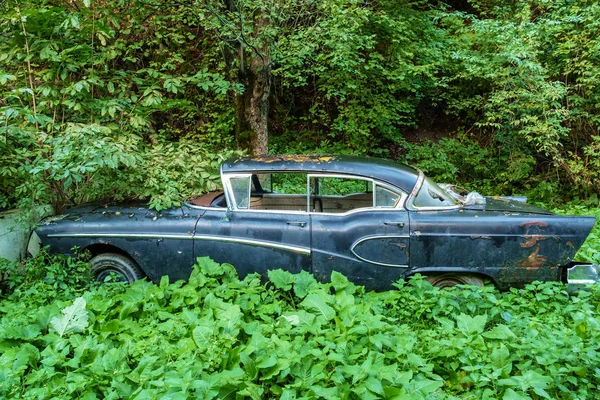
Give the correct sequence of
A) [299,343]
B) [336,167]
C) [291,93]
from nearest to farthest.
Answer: [299,343] < [336,167] < [291,93]

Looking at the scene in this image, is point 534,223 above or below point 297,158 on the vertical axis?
below

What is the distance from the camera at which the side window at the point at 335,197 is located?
5188 millimetres

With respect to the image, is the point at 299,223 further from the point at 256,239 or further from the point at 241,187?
the point at 241,187

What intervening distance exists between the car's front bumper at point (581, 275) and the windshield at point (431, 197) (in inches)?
49.9

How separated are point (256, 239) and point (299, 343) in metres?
1.67

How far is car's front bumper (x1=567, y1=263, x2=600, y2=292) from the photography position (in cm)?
435

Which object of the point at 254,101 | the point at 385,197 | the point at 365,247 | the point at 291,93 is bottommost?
the point at 365,247

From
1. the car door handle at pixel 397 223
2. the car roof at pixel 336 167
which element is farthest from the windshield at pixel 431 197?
the car door handle at pixel 397 223

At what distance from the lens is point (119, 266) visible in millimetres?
4922

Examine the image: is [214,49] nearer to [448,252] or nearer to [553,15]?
[553,15]

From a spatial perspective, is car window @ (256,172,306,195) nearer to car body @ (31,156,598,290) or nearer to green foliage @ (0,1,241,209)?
car body @ (31,156,598,290)

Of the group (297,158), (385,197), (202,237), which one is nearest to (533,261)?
(385,197)

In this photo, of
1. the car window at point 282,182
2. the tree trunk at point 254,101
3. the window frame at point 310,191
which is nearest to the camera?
the window frame at point 310,191

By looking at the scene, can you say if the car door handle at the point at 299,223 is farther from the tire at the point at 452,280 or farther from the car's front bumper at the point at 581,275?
the car's front bumper at the point at 581,275
